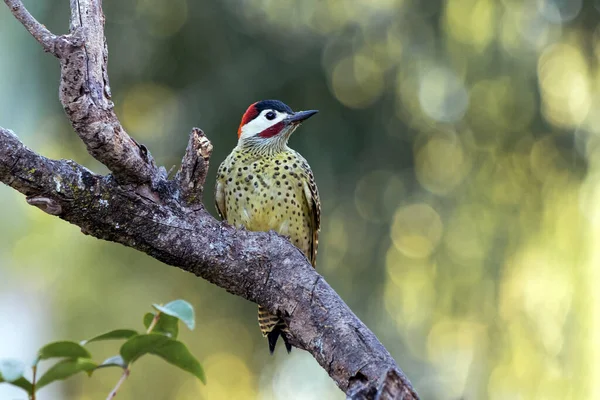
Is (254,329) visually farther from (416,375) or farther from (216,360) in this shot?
(416,375)

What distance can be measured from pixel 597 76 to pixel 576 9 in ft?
1.35

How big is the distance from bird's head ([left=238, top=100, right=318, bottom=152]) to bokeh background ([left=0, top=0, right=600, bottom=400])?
28.2 inches

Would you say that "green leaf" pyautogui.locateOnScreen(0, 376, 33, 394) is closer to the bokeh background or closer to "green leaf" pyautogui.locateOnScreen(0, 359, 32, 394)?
"green leaf" pyautogui.locateOnScreen(0, 359, 32, 394)

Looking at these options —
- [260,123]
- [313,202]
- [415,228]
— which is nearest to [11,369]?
[313,202]

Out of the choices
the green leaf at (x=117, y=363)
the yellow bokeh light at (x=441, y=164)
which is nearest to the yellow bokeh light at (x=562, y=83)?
the yellow bokeh light at (x=441, y=164)

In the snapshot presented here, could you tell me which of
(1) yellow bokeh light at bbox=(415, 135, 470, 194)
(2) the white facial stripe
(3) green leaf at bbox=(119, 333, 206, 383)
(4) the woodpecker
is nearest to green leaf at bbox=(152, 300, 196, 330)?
(3) green leaf at bbox=(119, 333, 206, 383)

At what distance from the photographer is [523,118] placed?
11.8 ft

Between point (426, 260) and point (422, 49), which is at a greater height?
point (422, 49)

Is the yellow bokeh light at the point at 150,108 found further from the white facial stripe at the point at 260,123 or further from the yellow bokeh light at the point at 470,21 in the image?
the yellow bokeh light at the point at 470,21

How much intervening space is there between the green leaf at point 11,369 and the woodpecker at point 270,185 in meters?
1.59

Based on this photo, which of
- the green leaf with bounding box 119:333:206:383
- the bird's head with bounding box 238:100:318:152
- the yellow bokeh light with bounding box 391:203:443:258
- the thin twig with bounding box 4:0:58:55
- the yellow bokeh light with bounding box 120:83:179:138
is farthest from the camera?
the yellow bokeh light with bounding box 120:83:179:138

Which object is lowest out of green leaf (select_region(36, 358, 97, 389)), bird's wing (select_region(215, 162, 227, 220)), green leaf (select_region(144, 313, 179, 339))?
green leaf (select_region(36, 358, 97, 389))

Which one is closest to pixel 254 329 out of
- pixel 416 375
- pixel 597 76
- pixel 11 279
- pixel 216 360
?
pixel 216 360

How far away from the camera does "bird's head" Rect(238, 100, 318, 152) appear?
3037mm
